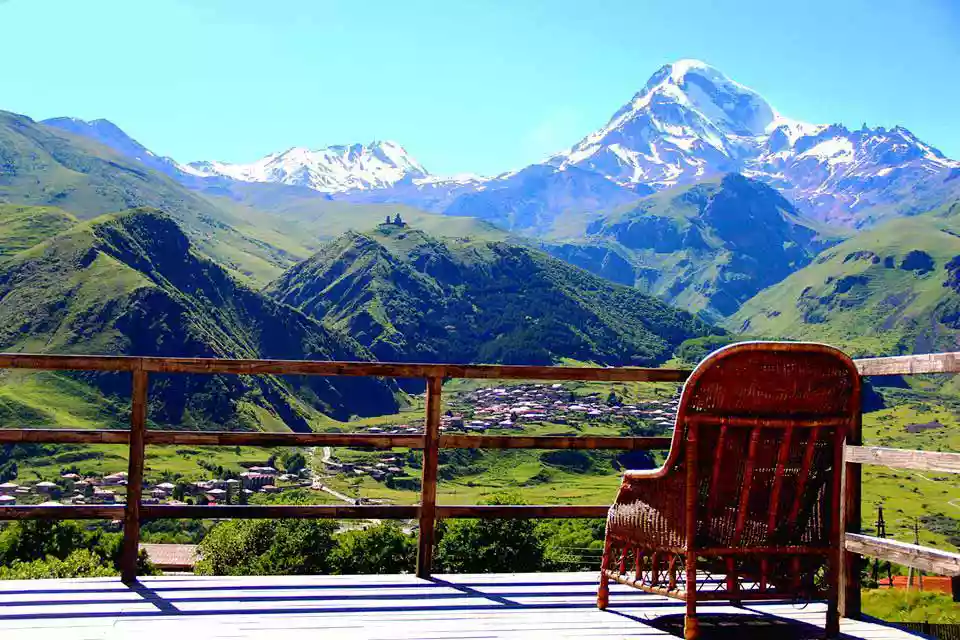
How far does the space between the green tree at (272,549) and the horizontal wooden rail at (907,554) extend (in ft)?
11.3

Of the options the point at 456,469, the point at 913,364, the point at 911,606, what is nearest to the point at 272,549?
the point at 911,606

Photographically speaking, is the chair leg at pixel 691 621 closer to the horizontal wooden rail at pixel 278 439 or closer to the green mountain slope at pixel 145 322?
the horizontal wooden rail at pixel 278 439

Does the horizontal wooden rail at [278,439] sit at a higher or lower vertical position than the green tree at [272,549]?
higher

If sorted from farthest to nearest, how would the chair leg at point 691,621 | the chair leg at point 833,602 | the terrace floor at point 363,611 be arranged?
the chair leg at point 833,602, the terrace floor at point 363,611, the chair leg at point 691,621

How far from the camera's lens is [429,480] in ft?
17.7

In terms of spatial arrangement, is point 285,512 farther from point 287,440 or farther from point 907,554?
point 907,554

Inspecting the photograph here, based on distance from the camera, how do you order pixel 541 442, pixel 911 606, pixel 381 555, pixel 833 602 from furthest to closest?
pixel 381 555, pixel 911 606, pixel 541 442, pixel 833 602

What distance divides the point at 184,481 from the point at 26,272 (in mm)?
80958

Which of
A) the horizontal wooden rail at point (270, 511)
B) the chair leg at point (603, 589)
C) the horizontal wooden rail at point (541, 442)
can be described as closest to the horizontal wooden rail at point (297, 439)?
the horizontal wooden rail at point (541, 442)

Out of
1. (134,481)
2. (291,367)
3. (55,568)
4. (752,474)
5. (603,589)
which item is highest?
(291,367)

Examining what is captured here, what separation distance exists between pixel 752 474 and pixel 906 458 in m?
0.80

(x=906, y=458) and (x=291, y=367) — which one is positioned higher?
(x=291, y=367)

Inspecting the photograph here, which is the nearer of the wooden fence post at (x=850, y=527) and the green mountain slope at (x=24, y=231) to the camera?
the wooden fence post at (x=850, y=527)

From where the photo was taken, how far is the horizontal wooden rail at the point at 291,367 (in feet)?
16.4
